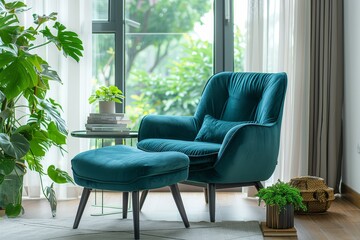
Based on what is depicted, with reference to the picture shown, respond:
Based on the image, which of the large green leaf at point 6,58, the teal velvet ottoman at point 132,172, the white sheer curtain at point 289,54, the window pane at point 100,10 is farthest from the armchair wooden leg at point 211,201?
the window pane at point 100,10

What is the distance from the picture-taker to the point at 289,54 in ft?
16.5

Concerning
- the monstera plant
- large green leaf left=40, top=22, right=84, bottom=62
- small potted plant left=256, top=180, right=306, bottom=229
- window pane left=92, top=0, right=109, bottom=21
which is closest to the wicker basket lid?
small potted plant left=256, top=180, right=306, bottom=229

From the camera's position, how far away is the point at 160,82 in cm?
762

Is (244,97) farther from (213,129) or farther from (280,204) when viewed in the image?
(280,204)

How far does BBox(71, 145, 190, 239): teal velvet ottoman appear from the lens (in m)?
3.45

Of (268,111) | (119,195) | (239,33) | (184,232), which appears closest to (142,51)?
(239,33)

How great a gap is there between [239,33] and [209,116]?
4.27 feet

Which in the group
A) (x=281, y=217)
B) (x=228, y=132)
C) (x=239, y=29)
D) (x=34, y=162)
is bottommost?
(x=281, y=217)

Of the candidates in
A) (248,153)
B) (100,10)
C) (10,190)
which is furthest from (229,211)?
(100,10)

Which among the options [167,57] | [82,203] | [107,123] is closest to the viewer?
[82,203]

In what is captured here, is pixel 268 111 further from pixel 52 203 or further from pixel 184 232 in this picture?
pixel 52 203

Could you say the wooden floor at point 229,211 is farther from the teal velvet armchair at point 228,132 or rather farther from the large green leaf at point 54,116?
the large green leaf at point 54,116

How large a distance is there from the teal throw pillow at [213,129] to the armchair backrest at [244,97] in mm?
68

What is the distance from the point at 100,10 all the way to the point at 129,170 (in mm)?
2247
